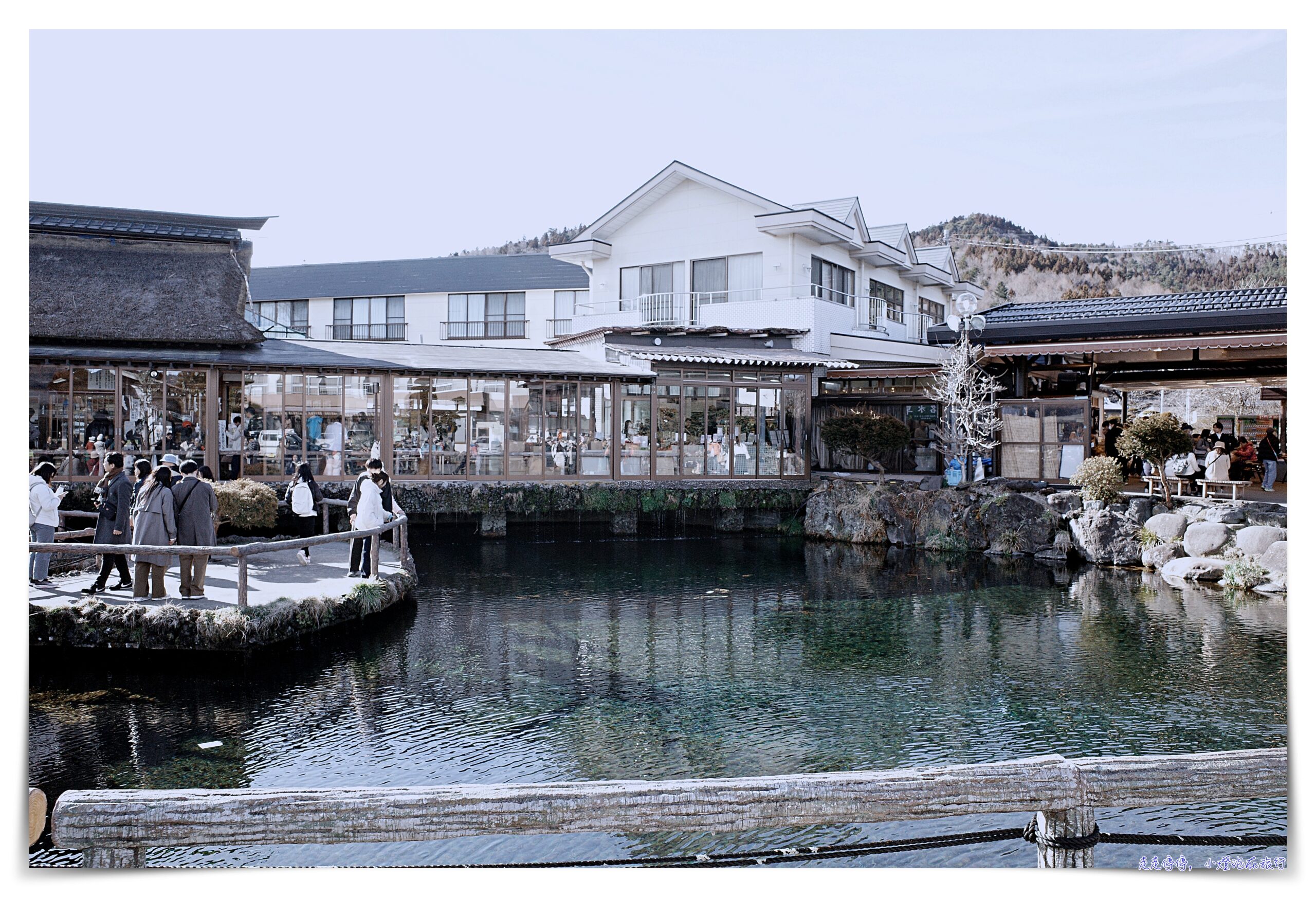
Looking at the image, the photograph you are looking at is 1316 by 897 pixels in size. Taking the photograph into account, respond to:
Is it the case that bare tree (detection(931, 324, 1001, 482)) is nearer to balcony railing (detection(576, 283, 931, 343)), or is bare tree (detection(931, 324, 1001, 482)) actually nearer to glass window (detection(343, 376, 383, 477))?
balcony railing (detection(576, 283, 931, 343))

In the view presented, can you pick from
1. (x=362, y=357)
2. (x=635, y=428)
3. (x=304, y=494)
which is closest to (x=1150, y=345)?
(x=635, y=428)

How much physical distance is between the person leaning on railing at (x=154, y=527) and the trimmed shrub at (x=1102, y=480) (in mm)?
15271

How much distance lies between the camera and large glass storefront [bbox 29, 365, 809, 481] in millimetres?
17234

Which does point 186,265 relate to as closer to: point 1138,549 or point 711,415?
point 711,415

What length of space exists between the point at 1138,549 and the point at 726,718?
1153cm

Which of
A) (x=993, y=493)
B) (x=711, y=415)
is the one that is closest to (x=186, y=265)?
(x=711, y=415)

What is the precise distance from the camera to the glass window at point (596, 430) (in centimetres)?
2036

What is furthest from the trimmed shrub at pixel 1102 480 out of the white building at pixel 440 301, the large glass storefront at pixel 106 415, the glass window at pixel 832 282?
the white building at pixel 440 301

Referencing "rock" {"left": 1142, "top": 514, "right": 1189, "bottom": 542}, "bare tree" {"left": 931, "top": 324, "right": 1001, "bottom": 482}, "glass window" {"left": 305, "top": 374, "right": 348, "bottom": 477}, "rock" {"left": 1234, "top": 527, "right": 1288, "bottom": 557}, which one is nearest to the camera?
"rock" {"left": 1234, "top": 527, "right": 1288, "bottom": 557}

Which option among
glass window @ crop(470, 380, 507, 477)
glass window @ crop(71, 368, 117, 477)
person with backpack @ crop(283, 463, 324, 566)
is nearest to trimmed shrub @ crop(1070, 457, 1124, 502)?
glass window @ crop(470, 380, 507, 477)

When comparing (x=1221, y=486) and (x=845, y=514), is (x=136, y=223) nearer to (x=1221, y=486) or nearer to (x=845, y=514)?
(x=845, y=514)

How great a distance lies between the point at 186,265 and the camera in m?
19.1

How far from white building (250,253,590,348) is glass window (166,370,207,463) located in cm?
1609

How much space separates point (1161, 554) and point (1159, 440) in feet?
7.12
